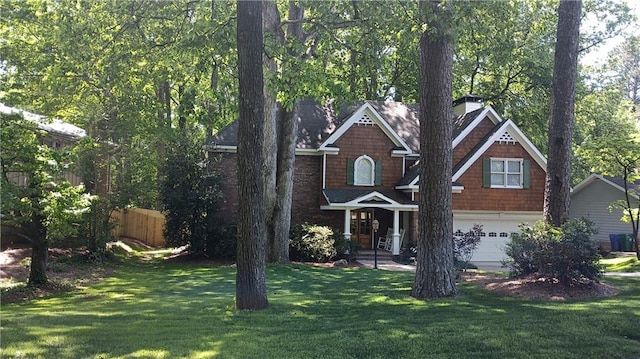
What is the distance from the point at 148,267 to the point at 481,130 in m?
15.9

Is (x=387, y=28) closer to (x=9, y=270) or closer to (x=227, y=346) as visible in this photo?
(x=227, y=346)

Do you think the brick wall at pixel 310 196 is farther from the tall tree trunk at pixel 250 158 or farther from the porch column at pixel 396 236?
the tall tree trunk at pixel 250 158

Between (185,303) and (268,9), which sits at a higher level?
(268,9)

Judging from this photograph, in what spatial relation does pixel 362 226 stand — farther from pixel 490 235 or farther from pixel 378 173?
pixel 490 235

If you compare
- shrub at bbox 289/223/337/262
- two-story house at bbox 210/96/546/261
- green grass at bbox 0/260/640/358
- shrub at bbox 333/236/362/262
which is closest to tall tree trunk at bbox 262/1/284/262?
shrub at bbox 289/223/337/262

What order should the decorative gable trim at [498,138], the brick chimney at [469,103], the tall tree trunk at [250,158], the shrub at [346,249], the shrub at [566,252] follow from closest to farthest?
the tall tree trunk at [250,158] → the shrub at [566,252] → the shrub at [346,249] → the decorative gable trim at [498,138] → the brick chimney at [469,103]

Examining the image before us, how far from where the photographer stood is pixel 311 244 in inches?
811

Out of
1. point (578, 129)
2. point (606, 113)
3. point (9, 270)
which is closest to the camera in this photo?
point (9, 270)

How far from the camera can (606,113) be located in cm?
3278

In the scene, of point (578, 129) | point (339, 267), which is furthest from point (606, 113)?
point (339, 267)

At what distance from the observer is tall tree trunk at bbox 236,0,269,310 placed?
28.2ft

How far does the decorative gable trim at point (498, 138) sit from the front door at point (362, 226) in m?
4.73

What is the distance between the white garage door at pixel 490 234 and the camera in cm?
2389

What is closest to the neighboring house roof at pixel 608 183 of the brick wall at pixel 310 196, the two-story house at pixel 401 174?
the two-story house at pixel 401 174
